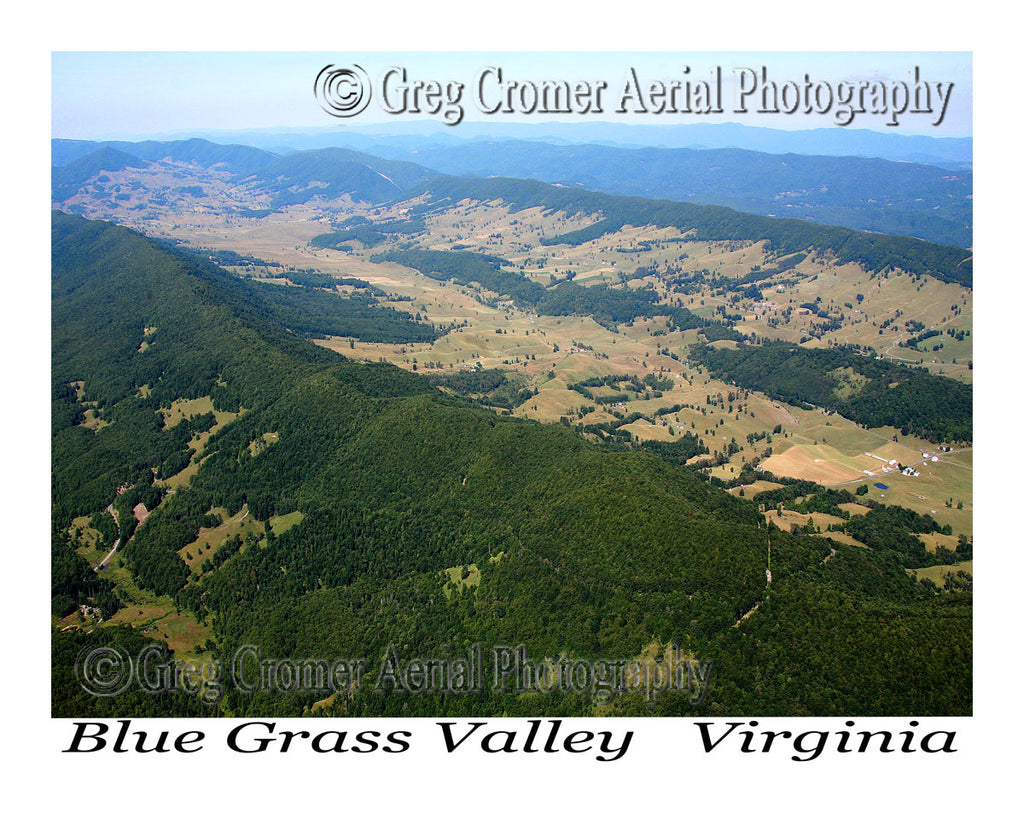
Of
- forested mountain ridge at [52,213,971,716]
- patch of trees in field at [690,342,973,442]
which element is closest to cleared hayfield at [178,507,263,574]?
forested mountain ridge at [52,213,971,716]

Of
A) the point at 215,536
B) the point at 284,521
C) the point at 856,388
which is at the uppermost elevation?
the point at 856,388

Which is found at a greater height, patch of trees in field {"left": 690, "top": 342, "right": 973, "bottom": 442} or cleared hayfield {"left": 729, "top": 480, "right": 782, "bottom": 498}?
patch of trees in field {"left": 690, "top": 342, "right": 973, "bottom": 442}

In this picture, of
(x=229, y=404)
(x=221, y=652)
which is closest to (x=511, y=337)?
(x=229, y=404)

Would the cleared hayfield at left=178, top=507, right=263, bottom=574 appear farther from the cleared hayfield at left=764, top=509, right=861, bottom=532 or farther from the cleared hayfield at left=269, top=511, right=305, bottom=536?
the cleared hayfield at left=764, top=509, right=861, bottom=532

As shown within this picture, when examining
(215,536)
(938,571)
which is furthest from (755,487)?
(215,536)

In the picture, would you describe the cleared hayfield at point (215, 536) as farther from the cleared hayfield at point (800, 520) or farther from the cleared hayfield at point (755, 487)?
the cleared hayfield at point (755, 487)

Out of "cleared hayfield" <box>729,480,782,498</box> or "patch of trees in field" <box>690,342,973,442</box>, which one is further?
"patch of trees in field" <box>690,342,973,442</box>

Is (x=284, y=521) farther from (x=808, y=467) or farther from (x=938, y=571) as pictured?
(x=808, y=467)
